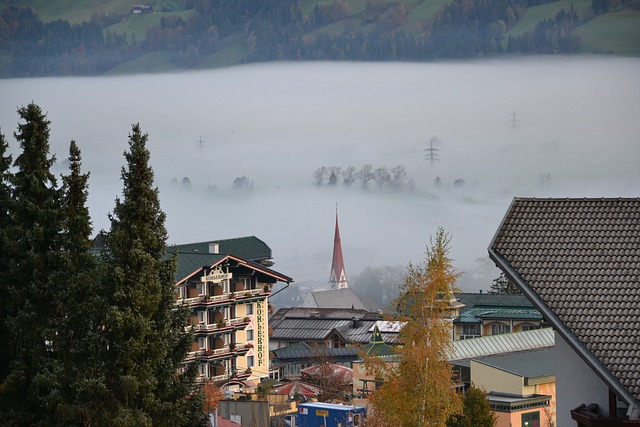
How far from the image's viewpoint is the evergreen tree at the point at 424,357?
35.8 metres

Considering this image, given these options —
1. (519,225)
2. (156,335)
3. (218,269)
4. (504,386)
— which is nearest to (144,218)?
(156,335)

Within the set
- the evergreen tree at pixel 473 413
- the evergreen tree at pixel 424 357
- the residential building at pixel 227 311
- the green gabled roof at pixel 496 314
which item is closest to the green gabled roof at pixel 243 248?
the residential building at pixel 227 311

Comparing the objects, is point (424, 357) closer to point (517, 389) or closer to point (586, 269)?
point (586, 269)

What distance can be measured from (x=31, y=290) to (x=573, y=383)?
12.3 meters

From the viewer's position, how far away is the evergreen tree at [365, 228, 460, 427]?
3578cm

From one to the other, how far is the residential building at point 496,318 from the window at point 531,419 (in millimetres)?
25213

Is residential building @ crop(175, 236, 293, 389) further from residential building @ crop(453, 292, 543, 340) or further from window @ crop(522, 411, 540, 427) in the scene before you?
window @ crop(522, 411, 540, 427)

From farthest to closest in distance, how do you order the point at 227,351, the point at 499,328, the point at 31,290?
the point at 499,328 → the point at 227,351 → the point at 31,290

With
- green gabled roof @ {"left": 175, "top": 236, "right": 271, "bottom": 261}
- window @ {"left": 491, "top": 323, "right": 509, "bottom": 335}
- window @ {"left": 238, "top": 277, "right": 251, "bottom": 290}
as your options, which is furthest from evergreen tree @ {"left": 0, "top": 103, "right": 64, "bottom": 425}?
green gabled roof @ {"left": 175, "top": 236, "right": 271, "bottom": 261}

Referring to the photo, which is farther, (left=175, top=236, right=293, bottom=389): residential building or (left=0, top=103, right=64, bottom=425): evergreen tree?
(left=175, top=236, right=293, bottom=389): residential building

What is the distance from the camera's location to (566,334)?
1516 cm

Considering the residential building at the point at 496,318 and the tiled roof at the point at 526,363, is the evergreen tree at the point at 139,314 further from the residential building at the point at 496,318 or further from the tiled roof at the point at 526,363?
the residential building at the point at 496,318

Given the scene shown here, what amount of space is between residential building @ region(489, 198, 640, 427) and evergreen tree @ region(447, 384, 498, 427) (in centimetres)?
2509

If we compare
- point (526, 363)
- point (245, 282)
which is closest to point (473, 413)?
point (526, 363)
